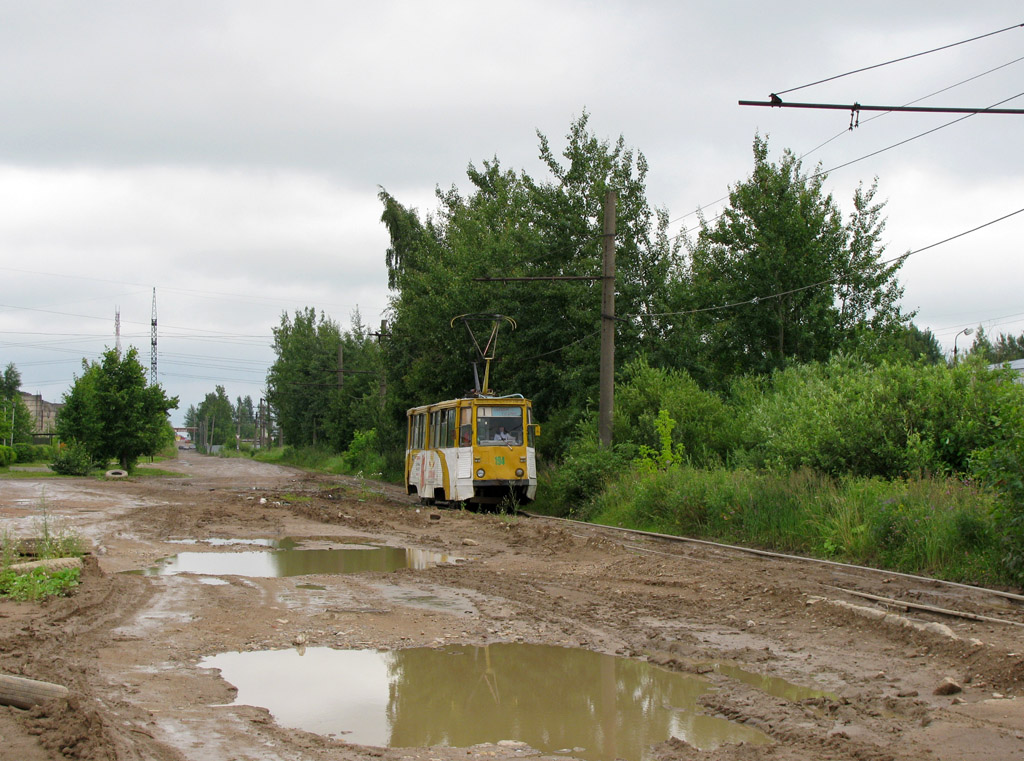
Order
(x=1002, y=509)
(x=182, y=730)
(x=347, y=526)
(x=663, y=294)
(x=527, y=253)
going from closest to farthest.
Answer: (x=182, y=730), (x=1002, y=509), (x=347, y=526), (x=663, y=294), (x=527, y=253)

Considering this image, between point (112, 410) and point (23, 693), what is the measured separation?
4461 cm

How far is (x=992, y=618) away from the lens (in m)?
8.45

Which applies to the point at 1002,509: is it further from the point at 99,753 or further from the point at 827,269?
the point at 827,269

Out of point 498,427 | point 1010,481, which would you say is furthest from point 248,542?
point 1010,481

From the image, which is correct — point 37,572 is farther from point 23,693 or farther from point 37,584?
point 23,693

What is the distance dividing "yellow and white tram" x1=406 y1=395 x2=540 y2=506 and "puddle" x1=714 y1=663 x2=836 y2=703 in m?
16.6

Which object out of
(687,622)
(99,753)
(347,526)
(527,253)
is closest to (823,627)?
(687,622)

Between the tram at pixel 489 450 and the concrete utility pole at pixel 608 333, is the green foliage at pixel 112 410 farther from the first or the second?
the concrete utility pole at pixel 608 333

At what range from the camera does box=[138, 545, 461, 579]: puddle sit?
12.5 metres

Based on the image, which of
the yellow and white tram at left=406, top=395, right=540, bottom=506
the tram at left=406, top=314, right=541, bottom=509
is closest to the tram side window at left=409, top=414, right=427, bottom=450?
the tram at left=406, top=314, right=541, bottom=509

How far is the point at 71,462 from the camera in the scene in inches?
1702

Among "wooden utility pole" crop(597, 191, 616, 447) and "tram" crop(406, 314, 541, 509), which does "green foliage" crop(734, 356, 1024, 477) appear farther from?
"tram" crop(406, 314, 541, 509)

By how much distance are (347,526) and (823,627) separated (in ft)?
42.4

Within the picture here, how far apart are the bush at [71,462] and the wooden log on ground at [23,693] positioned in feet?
Result: 138
